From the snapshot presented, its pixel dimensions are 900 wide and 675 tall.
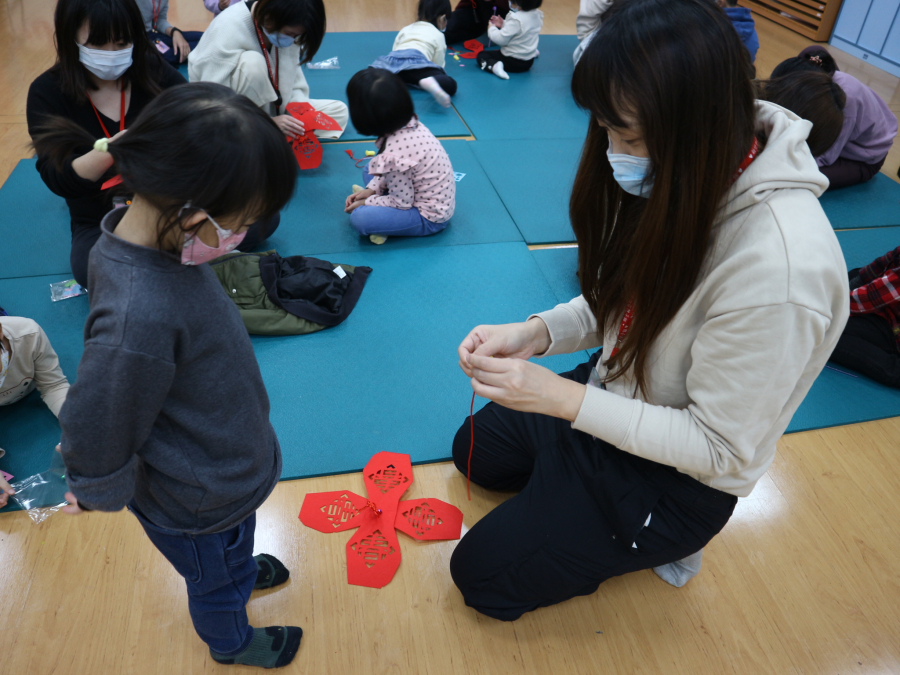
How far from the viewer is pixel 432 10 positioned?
13.9 feet

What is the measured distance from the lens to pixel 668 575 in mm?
1555

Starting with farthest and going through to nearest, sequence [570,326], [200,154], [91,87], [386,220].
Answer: [386,220] < [91,87] < [570,326] < [200,154]

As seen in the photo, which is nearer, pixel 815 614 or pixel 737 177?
pixel 737 177

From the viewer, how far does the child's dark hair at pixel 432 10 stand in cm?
423

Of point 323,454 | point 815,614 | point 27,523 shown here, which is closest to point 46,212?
point 27,523

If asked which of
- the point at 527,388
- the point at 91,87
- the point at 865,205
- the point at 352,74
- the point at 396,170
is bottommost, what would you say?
the point at 865,205

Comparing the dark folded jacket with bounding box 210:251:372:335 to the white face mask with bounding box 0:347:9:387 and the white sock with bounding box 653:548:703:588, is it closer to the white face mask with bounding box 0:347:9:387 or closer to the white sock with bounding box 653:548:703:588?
the white face mask with bounding box 0:347:9:387

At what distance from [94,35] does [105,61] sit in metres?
0.08

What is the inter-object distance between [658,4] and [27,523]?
1.81 metres

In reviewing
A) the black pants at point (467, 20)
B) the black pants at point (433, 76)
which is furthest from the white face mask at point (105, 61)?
the black pants at point (467, 20)

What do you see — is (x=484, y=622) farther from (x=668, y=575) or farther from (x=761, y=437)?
(x=761, y=437)

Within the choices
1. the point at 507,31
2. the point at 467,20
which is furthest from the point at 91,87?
the point at 467,20

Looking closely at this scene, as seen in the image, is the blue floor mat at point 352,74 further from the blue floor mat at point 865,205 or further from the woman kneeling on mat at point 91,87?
the blue floor mat at point 865,205

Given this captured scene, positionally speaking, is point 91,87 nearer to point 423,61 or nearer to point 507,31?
point 423,61
